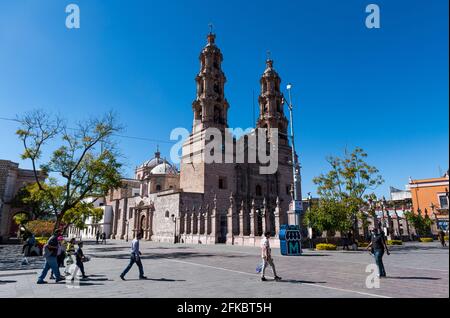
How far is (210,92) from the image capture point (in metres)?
41.7

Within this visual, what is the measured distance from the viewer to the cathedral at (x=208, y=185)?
3475cm

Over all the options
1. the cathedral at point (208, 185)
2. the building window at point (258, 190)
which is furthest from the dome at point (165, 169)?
the building window at point (258, 190)

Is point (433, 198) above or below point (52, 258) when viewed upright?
above

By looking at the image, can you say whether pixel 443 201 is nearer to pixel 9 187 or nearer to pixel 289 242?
pixel 289 242

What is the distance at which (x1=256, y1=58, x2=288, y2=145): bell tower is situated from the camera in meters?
47.2

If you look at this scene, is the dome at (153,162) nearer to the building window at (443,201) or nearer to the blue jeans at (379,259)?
the building window at (443,201)

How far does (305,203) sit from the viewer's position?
160 feet

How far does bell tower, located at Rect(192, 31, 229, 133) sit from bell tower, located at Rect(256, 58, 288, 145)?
7.61 m

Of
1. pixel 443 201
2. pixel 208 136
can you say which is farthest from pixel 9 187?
pixel 443 201

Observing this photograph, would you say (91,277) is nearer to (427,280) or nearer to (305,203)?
(427,280)

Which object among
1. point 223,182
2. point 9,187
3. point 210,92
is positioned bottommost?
point 9,187

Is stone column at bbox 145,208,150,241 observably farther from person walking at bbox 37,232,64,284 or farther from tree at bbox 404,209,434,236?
person walking at bbox 37,232,64,284

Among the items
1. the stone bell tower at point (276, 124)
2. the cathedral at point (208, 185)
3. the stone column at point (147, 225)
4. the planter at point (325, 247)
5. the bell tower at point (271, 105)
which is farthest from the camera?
the bell tower at point (271, 105)

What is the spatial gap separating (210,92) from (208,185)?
1300cm
